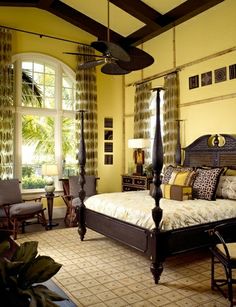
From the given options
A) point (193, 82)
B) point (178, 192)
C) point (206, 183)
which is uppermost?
point (193, 82)

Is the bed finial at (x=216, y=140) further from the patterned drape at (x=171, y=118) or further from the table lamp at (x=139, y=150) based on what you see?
the table lamp at (x=139, y=150)

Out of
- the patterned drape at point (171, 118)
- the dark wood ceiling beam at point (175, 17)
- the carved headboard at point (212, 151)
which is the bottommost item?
the carved headboard at point (212, 151)

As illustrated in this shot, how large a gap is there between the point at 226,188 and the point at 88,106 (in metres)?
3.80

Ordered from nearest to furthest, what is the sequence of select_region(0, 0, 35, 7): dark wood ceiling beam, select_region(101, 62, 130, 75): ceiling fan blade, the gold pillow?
select_region(101, 62, 130, 75): ceiling fan blade < the gold pillow < select_region(0, 0, 35, 7): dark wood ceiling beam

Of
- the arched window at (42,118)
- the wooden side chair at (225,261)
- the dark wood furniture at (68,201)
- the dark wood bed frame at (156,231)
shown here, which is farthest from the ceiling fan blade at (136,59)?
the arched window at (42,118)

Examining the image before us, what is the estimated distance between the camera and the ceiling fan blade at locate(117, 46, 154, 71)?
12.5 feet

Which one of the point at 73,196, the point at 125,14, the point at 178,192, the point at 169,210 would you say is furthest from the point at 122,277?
the point at 125,14

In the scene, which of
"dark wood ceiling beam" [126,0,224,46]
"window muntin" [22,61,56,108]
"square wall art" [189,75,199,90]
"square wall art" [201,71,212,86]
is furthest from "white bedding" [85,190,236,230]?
"dark wood ceiling beam" [126,0,224,46]

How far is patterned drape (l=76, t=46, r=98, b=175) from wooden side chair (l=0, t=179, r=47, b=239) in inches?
72.3

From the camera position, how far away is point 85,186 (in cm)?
655

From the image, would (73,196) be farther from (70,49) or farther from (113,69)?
(70,49)

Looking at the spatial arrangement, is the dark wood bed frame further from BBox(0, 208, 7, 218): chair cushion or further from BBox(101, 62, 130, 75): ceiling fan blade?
BBox(0, 208, 7, 218): chair cushion

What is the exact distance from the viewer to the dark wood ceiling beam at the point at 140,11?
5.84 m

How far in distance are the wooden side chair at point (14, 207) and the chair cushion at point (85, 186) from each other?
33.6 inches
